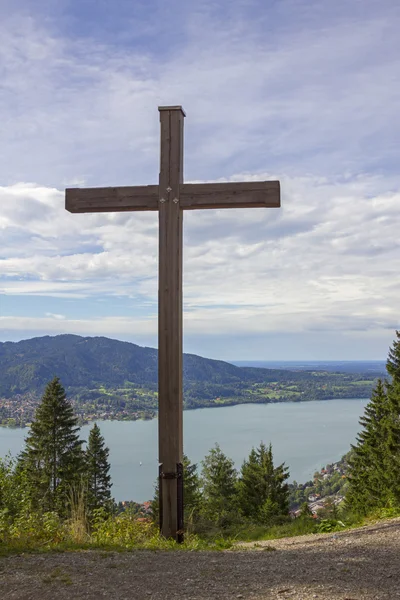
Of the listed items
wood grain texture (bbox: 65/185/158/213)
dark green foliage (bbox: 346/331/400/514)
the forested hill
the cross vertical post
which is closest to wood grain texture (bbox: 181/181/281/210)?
the cross vertical post

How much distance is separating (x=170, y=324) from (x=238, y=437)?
56766 mm

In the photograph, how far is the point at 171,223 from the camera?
4668 millimetres

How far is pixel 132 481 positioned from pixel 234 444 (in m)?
17.8

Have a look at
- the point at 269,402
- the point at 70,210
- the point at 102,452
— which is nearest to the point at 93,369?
the point at 269,402

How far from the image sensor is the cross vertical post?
4469mm

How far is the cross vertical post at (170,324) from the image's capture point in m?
4.47

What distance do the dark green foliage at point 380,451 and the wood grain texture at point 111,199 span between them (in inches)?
594

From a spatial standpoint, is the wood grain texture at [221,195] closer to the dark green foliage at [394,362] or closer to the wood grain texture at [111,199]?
the wood grain texture at [111,199]

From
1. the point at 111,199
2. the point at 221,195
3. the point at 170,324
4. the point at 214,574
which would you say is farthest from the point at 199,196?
the point at 214,574

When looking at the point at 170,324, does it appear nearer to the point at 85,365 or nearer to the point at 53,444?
the point at 53,444

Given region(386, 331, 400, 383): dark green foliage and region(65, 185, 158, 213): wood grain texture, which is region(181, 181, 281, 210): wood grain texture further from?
region(386, 331, 400, 383): dark green foliage

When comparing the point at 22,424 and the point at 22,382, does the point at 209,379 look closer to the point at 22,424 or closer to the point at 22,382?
the point at 22,382

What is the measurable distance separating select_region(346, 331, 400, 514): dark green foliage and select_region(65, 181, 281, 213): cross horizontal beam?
14880 millimetres

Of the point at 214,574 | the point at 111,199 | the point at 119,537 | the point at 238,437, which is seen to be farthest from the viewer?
the point at 238,437
